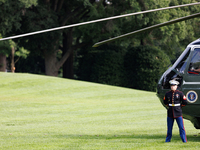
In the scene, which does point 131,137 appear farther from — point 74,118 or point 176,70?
point 74,118

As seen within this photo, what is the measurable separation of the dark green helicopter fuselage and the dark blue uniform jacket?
0.80 ft

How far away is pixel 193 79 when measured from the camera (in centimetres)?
748

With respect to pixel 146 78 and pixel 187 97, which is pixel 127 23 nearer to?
pixel 146 78

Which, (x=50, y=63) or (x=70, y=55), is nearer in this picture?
(x=50, y=63)

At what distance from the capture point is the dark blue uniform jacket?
23.8 ft

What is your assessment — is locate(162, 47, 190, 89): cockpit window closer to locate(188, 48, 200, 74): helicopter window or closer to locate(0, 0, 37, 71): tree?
locate(188, 48, 200, 74): helicopter window

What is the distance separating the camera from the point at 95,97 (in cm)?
2125

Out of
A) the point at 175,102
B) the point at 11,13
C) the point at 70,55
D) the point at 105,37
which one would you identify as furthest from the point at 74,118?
the point at 70,55

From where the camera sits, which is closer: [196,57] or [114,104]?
[196,57]

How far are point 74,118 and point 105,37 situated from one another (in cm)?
1676

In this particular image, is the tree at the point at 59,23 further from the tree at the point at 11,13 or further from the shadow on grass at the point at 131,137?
the shadow on grass at the point at 131,137

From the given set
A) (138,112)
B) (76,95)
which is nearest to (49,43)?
(76,95)

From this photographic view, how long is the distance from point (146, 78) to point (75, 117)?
55.4ft

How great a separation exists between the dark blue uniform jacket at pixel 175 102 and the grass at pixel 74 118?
0.69 m
